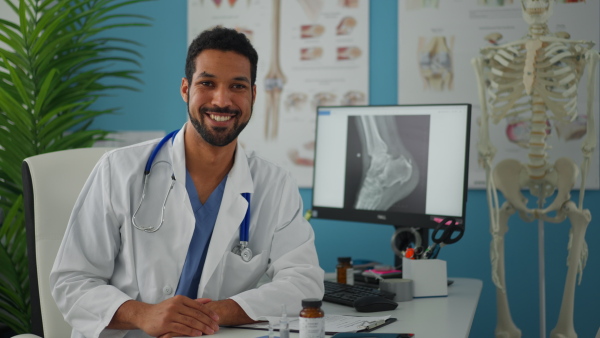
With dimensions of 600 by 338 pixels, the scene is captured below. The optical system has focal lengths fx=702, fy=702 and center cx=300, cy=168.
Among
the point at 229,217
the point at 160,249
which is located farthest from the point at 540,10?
the point at 160,249

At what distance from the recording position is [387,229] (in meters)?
3.18

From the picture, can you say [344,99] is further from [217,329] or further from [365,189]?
[217,329]

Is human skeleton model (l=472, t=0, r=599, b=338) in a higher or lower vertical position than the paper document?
higher

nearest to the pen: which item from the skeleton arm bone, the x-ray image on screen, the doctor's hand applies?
the doctor's hand

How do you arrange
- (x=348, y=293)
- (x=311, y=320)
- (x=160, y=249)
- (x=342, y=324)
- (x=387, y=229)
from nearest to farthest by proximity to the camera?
(x=311, y=320)
(x=342, y=324)
(x=160, y=249)
(x=348, y=293)
(x=387, y=229)

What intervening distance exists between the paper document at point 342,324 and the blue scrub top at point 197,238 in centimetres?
20

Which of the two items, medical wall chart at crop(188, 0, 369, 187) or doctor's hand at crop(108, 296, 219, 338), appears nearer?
doctor's hand at crop(108, 296, 219, 338)

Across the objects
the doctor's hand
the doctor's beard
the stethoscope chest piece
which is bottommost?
the doctor's hand

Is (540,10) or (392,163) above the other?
(540,10)

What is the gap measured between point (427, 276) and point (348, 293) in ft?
0.81

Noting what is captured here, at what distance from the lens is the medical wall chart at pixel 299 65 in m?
3.20

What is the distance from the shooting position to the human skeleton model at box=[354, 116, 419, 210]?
2.38 meters

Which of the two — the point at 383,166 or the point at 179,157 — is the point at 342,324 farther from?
the point at 383,166

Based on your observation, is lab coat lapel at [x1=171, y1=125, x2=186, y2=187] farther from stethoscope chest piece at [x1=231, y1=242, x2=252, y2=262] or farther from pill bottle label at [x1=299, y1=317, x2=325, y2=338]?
pill bottle label at [x1=299, y1=317, x2=325, y2=338]
